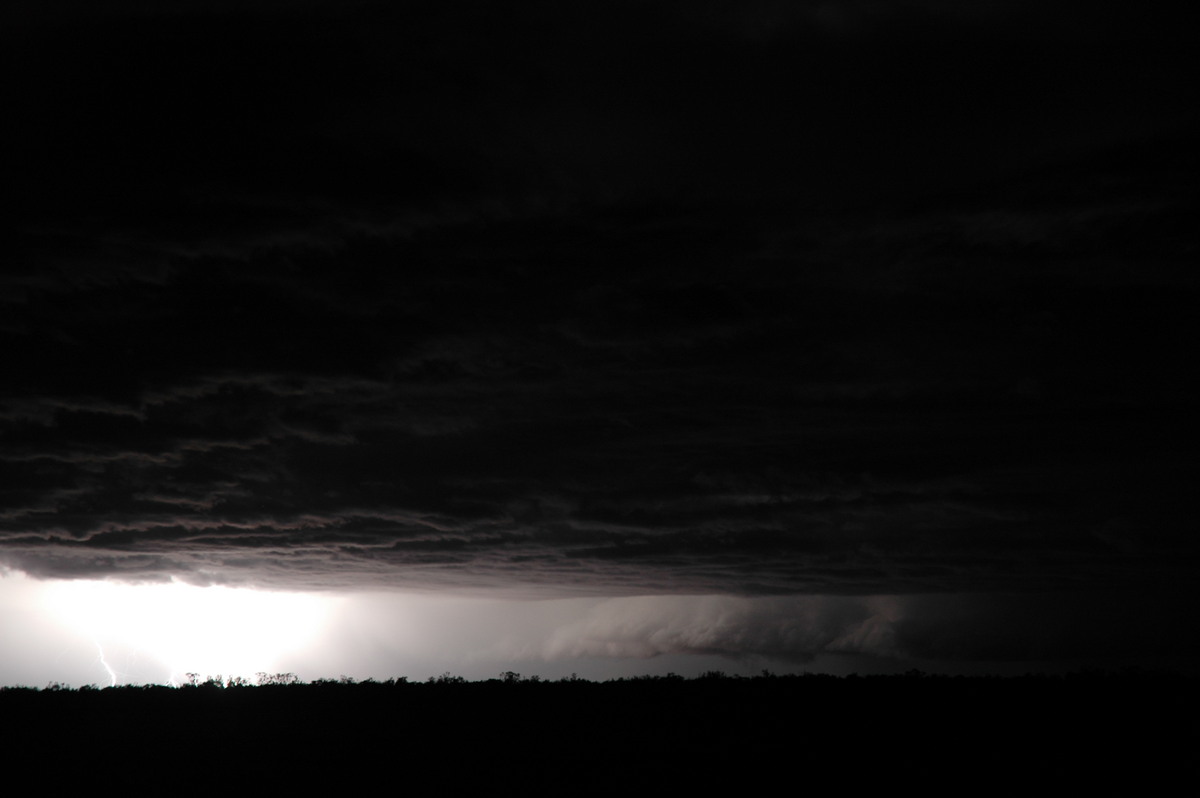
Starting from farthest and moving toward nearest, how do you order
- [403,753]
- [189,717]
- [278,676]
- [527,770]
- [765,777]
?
1. [278,676]
2. [189,717]
3. [403,753]
4. [527,770]
5. [765,777]

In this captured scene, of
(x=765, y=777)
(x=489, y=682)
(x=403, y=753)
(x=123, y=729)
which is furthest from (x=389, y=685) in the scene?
(x=765, y=777)

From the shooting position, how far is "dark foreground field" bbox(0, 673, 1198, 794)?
22.8 meters

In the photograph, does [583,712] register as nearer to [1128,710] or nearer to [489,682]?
[489,682]

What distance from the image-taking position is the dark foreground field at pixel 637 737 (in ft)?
74.7

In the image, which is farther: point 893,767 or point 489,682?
point 489,682

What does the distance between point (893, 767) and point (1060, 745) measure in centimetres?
520

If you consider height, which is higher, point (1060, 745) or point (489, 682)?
point (489, 682)

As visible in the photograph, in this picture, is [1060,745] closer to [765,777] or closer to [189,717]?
[765,777]

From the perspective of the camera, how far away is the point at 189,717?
3425cm

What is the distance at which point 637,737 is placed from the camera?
2789cm

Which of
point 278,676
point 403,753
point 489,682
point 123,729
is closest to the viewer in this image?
point 403,753

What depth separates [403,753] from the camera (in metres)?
26.7

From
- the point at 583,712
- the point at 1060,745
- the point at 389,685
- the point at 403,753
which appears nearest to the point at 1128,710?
the point at 1060,745

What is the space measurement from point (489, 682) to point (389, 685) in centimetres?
452
